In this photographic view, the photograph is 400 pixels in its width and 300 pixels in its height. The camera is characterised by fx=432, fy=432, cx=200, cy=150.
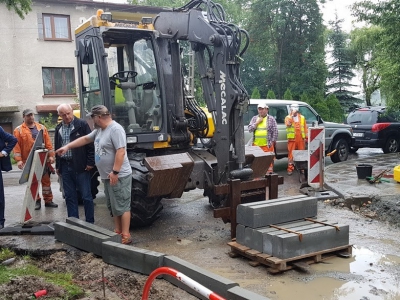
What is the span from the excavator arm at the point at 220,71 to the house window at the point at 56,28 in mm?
19366

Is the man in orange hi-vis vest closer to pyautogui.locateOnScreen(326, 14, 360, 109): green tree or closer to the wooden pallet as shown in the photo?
the wooden pallet

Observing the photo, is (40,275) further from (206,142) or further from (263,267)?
(206,142)

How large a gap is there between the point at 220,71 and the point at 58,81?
66.3ft

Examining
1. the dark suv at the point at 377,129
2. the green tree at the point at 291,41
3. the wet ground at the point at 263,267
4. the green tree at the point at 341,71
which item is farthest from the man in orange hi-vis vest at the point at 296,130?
the green tree at the point at 341,71

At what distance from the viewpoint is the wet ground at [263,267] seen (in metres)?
4.41

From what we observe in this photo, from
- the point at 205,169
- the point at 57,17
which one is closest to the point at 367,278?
the point at 205,169

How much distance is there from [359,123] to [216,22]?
11.2 m

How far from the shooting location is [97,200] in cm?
915

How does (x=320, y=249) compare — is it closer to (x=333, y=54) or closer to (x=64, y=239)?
(x=64, y=239)

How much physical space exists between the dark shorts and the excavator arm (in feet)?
4.76

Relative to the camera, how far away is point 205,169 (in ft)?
22.1

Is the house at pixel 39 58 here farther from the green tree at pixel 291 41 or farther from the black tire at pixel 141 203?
the black tire at pixel 141 203

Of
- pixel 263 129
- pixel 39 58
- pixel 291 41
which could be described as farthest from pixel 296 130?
pixel 291 41

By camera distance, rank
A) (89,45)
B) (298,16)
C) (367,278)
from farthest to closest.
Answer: (298,16) → (89,45) → (367,278)
